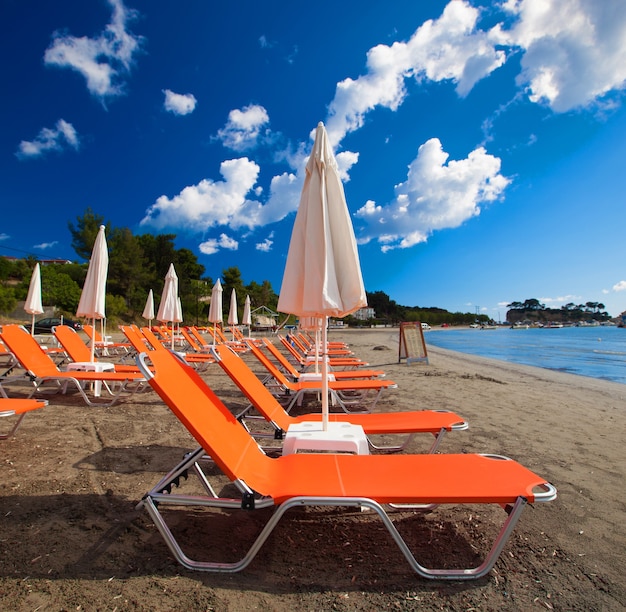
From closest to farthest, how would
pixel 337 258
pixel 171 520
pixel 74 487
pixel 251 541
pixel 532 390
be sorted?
pixel 251 541 < pixel 171 520 < pixel 74 487 < pixel 337 258 < pixel 532 390

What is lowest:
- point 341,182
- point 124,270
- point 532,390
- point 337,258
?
point 532,390

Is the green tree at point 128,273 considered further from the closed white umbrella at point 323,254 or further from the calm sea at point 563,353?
the closed white umbrella at point 323,254

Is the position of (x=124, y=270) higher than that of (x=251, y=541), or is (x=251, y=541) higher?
(x=124, y=270)

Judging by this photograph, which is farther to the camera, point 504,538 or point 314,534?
point 314,534

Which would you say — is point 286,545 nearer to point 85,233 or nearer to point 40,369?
point 40,369

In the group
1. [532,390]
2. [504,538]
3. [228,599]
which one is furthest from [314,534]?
[532,390]

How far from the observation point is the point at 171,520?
7.97 feet

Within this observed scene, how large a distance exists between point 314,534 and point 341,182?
2.59 metres

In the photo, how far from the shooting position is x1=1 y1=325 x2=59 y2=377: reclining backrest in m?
5.43

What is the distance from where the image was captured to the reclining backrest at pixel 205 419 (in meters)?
1.94

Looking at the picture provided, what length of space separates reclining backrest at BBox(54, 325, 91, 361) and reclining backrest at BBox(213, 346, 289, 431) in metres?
4.65

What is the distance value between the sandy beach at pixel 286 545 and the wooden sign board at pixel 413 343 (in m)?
7.96

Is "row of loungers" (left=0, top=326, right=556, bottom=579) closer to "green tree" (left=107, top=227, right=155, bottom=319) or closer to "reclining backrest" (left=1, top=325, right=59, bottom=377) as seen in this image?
"reclining backrest" (left=1, top=325, right=59, bottom=377)

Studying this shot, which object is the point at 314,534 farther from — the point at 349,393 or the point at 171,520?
the point at 349,393
